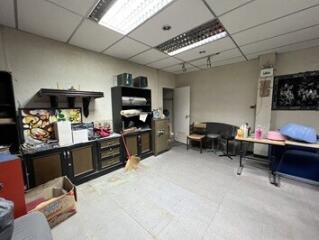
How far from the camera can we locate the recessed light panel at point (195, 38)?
2.29m

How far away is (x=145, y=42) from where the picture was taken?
271 centimetres

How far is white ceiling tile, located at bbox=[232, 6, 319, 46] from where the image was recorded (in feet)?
6.37

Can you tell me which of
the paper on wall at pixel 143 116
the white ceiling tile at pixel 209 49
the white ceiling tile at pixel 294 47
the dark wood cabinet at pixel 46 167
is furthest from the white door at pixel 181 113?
the dark wood cabinet at pixel 46 167

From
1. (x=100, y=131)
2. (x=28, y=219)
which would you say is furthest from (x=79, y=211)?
(x=100, y=131)

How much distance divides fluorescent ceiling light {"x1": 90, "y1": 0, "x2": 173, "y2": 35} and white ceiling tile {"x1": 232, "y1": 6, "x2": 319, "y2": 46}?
60.0 inches

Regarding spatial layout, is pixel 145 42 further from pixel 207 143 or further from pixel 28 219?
pixel 207 143

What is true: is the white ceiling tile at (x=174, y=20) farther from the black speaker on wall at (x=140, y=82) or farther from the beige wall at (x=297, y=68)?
the beige wall at (x=297, y=68)

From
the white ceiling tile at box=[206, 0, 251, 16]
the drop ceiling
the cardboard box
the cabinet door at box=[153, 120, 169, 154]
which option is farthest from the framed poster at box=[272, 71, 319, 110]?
the cardboard box

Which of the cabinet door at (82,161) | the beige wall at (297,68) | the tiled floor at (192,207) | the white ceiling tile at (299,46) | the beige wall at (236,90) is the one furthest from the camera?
the beige wall at (236,90)

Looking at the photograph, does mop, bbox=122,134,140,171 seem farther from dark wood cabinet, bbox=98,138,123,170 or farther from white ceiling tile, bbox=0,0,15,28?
white ceiling tile, bbox=0,0,15,28

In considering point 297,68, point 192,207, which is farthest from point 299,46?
point 192,207

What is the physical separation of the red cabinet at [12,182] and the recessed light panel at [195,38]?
2815mm

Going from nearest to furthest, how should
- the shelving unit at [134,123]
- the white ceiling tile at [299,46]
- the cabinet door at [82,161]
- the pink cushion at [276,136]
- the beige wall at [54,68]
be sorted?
the beige wall at [54,68]
the cabinet door at [82,161]
the pink cushion at [276,136]
the white ceiling tile at [299,46]
the shelving unit at [134,123]

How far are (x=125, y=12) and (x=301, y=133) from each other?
11.1 feet
